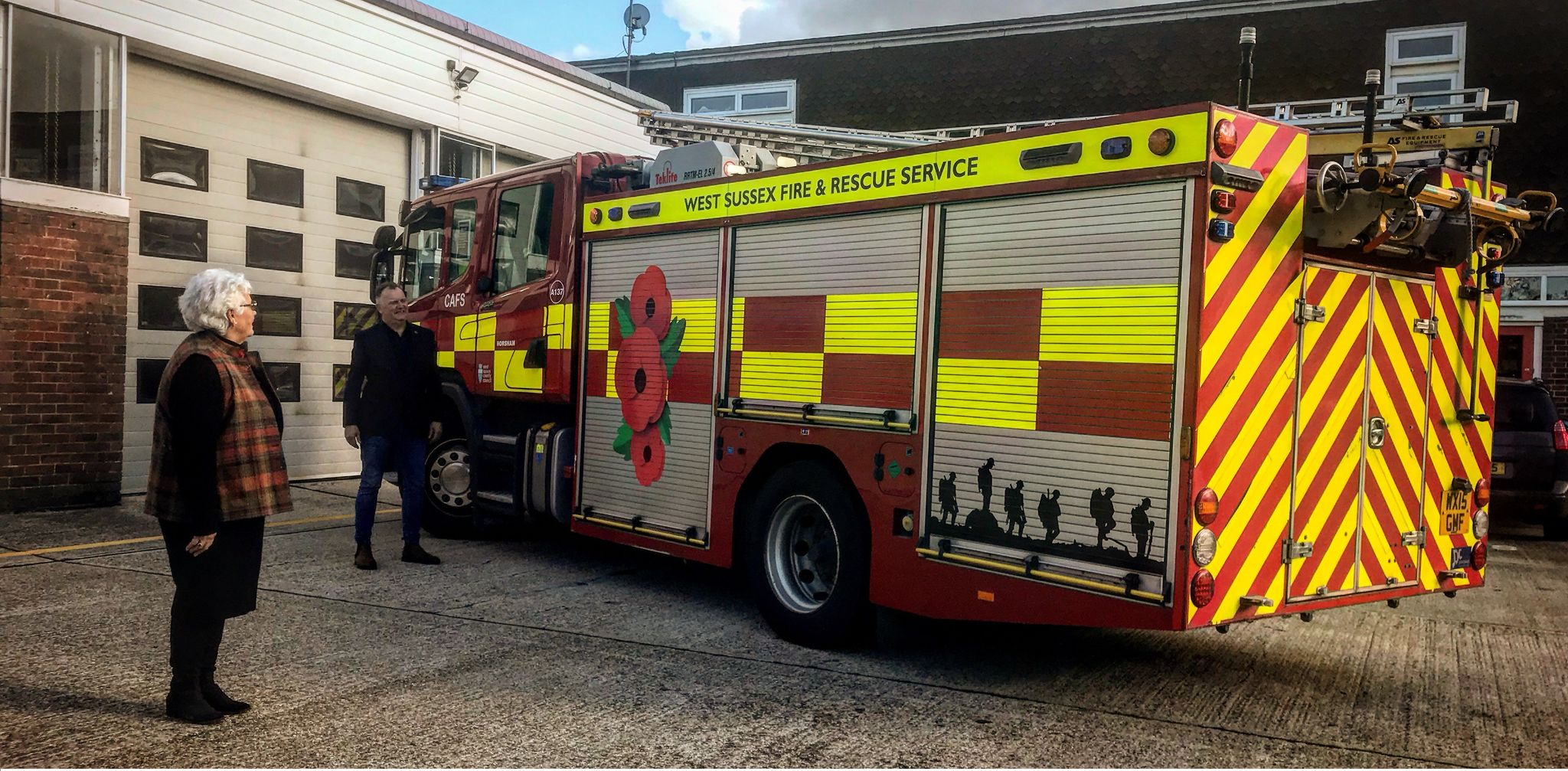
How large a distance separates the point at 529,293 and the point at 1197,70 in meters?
14.4

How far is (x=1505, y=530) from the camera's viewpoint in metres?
11.7

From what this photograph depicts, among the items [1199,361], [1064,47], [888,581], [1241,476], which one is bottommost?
[888,581]

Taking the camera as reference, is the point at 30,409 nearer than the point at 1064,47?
Yes

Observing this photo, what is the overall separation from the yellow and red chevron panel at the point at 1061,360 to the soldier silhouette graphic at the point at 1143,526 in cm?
27

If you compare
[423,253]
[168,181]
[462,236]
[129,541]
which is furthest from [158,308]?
[462,236]

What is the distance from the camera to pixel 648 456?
23.0 feet

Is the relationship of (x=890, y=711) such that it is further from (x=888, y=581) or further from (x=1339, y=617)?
(x=1339, y=617)

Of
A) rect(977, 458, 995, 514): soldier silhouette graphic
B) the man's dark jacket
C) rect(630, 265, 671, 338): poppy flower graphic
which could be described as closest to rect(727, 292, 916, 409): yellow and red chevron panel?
rect(977, 458, 995, 514): soldier silhouette graphic

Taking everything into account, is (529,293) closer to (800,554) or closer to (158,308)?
(800,554)

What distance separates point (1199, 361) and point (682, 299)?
3.23 meters

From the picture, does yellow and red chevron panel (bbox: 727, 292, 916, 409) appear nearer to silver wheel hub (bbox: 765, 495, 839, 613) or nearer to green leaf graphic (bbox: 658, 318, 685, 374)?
green leaf graphic (bbox: 658, 318, 685, 374)

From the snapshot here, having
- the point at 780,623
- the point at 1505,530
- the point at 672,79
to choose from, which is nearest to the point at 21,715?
the point at 780,623

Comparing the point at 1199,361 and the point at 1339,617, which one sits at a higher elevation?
the point at 1199,361

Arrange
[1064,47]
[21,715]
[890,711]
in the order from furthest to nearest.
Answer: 1. [1064,47]
2. [890,711]
3. [21,715]
